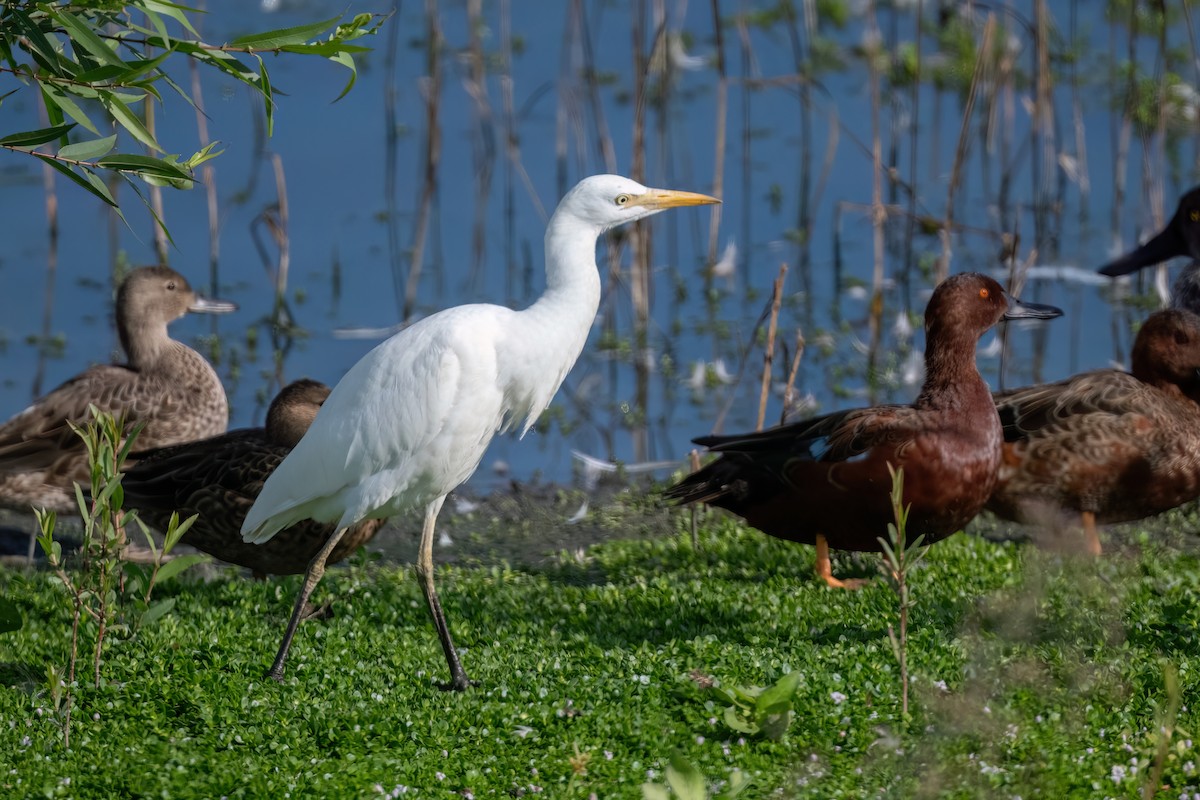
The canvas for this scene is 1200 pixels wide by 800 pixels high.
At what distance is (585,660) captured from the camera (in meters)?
5.20

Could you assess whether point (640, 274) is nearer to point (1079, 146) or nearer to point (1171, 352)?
point (1079, 146)

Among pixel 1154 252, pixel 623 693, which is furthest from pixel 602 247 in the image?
pixel 623 693

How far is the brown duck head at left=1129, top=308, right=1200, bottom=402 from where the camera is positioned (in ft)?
22.1

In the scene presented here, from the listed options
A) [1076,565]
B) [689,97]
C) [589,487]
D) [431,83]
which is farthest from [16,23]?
[689,97]

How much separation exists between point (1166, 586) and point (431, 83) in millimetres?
5909

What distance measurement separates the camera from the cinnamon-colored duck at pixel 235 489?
6.20 metres

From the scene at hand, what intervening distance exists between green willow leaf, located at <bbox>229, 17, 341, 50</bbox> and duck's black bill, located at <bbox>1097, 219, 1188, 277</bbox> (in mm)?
6238

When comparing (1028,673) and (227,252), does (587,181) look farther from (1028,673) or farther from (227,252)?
(227,252)

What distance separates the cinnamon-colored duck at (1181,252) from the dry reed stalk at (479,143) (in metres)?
4.29

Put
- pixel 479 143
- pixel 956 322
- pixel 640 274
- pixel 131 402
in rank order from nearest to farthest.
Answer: pixel 956 322
pixel 131 402
pixel 640 274
pixel 479 143

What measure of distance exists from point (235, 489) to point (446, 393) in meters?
1.64

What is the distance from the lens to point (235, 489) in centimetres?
→ 629

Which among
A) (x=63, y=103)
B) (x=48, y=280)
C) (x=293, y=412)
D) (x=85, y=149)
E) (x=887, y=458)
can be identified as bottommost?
(x=887, y=458)

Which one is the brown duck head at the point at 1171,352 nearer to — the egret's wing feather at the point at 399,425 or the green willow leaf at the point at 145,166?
the egret's wing feather at the point at 399,425
